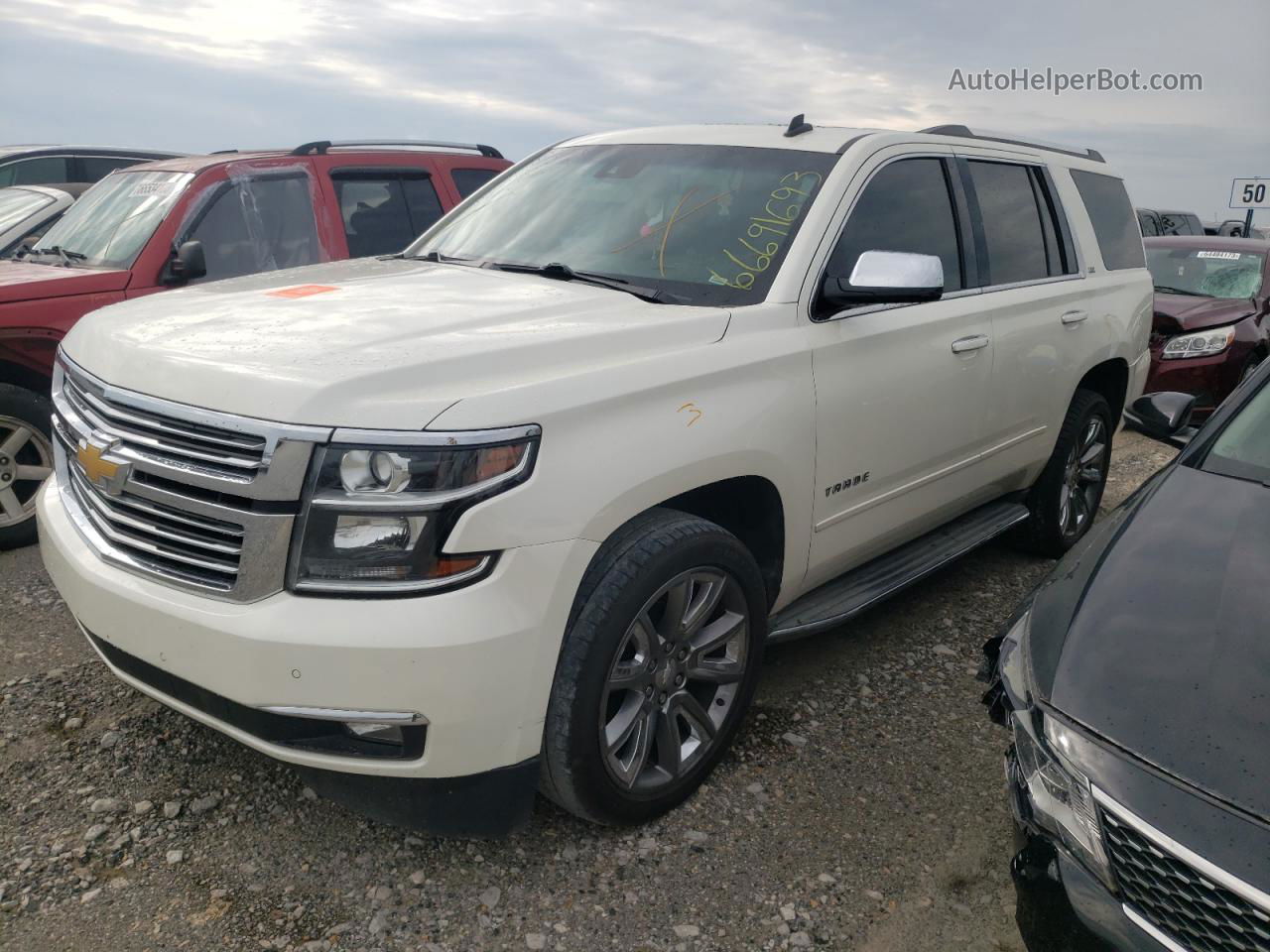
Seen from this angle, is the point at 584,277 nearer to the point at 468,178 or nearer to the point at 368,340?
the point at 368,340

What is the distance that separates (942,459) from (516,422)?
204 centimetres

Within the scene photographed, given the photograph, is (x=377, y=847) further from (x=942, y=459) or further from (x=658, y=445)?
(x=942, y=459)

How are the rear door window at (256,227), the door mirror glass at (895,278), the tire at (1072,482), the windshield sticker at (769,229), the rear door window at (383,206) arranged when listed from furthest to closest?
the rear door window at (383,206)
the rear door window at (256,227)
the tire at (1072,482)
the windshield sticker at (769,229)
the door mirror glass at (895,278)

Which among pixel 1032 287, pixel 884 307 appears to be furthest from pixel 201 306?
pixel 1032 287

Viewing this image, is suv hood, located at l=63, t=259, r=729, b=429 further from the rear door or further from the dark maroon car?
the dark maroon car

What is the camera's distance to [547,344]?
2502mm

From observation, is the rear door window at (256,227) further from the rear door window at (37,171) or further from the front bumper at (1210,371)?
the front bumper at (1210,371)

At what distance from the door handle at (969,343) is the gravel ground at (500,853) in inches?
50.3

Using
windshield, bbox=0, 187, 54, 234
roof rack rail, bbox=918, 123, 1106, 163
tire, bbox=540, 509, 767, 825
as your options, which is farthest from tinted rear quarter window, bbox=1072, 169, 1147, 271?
windshield, bbox=0, 187, 54, 234

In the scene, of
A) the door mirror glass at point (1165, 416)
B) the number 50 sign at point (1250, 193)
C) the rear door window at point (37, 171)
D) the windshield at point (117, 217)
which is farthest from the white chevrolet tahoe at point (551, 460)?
the number 50 sign at point (1250, 193)

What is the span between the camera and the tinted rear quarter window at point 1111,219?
4891 mm

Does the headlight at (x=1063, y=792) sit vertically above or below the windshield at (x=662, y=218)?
below

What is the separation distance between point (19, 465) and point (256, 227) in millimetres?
1657

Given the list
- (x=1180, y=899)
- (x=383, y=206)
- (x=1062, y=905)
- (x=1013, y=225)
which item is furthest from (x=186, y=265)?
(x=1180, y=899)
